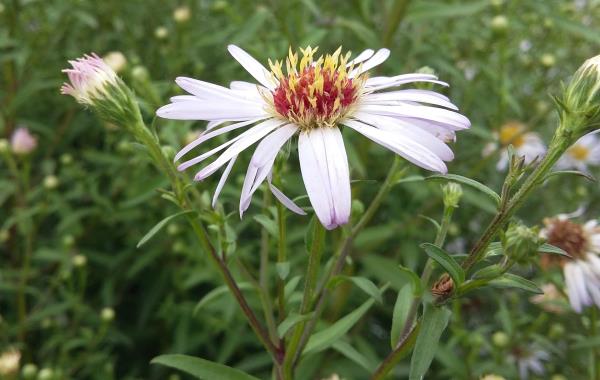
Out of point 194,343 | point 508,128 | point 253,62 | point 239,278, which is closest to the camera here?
point 253,62

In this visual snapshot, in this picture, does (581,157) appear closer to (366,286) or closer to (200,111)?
(366,286)

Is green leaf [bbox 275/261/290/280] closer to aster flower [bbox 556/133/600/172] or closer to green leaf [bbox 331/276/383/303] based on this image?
green leaf [bbox 331/276/383/303]

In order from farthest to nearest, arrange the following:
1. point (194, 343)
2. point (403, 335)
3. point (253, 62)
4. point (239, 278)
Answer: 1. point (194, 343)
2. point (239, 278)
3. point (253, 62)
4. point (403, 335)

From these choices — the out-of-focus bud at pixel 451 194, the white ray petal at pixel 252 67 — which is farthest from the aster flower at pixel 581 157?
the white ray petal at pixel 252 67

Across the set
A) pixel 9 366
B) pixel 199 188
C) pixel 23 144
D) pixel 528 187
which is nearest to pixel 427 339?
pixel 528 187

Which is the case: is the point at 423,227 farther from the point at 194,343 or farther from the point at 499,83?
the point at 194,343

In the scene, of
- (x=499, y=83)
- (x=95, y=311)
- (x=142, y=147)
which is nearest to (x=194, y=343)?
(x=95, y=311)
